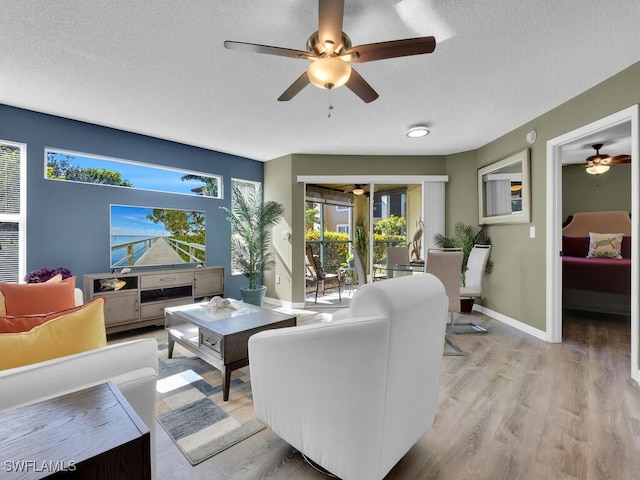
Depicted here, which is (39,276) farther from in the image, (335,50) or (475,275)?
(475,275)

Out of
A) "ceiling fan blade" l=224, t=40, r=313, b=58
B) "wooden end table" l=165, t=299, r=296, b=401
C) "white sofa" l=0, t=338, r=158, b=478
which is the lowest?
"wooden end table" l=165, t=299, r=296, b=401

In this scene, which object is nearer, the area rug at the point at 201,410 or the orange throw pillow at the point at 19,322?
the orange throw pillow at the point at 19,322

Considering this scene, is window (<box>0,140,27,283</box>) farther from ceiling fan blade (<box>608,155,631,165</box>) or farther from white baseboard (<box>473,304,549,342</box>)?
ceiling fan blade (<box>608,155,631,165</box>)

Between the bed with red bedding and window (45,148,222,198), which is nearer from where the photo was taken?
window (45,148,222,198)

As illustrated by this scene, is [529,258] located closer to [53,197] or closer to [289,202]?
[289,202]

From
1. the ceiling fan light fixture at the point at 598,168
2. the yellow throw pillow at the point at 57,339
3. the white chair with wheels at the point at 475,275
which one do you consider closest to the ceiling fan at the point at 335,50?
the yellow throw pillow at the point at 57,339

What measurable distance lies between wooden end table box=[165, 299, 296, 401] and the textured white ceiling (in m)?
2.06

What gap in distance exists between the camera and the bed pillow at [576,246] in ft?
15.9

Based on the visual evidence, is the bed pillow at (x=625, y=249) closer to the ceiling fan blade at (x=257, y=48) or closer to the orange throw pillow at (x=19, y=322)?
the ceiling fan blade at (x=257, y=48)

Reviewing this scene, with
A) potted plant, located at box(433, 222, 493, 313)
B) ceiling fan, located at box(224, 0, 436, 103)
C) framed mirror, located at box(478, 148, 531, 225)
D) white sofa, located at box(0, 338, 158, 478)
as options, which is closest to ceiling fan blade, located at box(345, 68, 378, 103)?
ceiling fan, located at box(224, 0, 436, 103)

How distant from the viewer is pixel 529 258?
12.2ft

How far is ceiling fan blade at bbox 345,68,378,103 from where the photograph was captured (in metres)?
2.08

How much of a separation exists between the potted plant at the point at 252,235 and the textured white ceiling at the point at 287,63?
144 cm

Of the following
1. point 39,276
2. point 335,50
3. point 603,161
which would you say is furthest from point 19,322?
point 603,161
